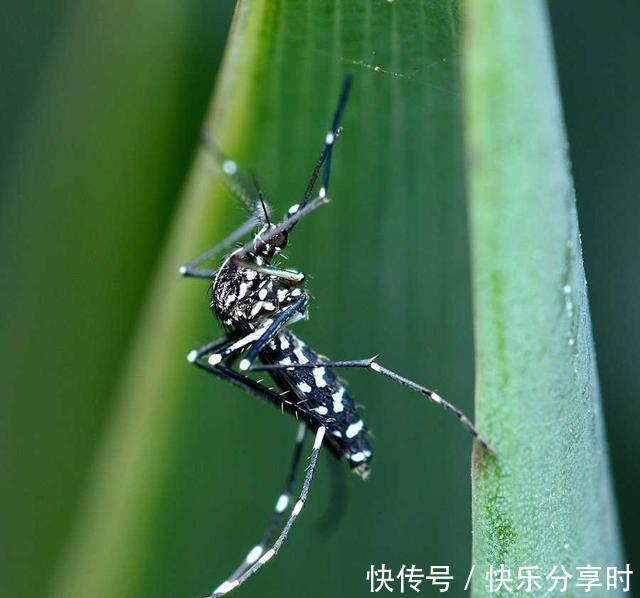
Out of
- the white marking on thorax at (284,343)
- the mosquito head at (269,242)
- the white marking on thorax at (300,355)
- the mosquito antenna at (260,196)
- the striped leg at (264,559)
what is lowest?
the striped leg at (264,559)

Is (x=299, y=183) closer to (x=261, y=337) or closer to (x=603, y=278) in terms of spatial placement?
(x=261, y=337)

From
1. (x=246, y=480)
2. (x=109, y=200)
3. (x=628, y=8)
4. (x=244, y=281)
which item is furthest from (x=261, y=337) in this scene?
(x=628, y=8)

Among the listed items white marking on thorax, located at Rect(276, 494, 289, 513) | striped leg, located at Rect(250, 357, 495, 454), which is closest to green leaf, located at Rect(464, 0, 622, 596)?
striped leg, located at Rect(250, 357, 495, 454)

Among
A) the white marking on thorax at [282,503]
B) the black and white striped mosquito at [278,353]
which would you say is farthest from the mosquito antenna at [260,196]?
the white marking on thorax at [282,503]

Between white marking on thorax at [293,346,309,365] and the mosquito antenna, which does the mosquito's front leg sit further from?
white marking on thorax at [293,346,309,365]

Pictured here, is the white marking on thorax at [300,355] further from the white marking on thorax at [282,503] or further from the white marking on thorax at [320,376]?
the white marking on thorax at [282,503]

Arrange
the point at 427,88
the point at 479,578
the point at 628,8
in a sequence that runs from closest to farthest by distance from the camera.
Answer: the point at 479,578 < the point at 427,88 < the point at 628,8
